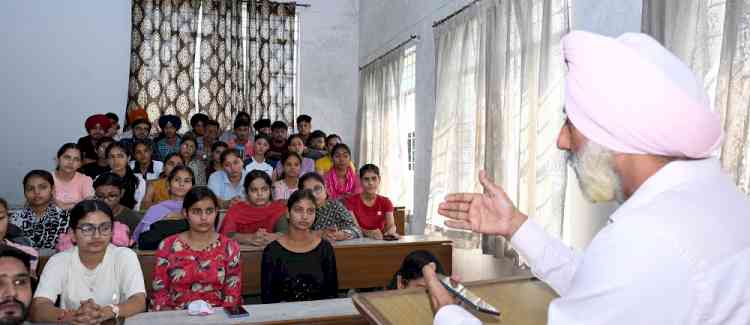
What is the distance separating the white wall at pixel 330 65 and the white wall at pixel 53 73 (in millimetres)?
2734

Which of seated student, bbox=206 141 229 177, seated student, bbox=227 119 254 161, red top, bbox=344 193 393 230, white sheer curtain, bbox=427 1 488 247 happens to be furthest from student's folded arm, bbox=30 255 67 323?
seated student, bbox=227 119 254 161

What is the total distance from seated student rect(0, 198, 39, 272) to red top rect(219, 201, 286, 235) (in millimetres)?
1337

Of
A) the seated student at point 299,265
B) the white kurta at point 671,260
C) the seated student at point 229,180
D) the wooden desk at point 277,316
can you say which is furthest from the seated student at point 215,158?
the white kurta at point 671,260

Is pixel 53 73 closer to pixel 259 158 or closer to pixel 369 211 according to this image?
pixel 259 158

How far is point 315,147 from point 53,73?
167 inches

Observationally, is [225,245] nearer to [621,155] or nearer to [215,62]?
[621,155]

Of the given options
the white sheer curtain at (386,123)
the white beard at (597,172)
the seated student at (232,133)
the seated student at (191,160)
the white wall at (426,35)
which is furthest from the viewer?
the seated student at (232,133)

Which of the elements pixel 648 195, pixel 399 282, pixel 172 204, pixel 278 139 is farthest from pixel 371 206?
pixel 648 195

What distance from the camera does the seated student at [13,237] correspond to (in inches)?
121

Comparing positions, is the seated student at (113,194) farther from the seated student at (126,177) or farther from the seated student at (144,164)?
the seated student at (144,164)

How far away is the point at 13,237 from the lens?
330 centimetres

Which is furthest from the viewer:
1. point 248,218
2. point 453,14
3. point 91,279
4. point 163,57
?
point 163,57

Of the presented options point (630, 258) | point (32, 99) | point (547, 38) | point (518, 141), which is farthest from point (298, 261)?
point (32, 99)

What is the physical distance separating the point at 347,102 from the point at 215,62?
221 centimetres
